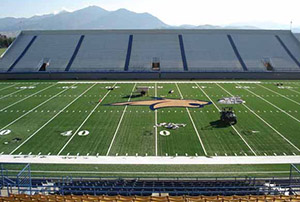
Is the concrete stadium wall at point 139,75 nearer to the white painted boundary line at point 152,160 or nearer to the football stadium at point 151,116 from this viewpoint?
the football stadium at point 151,116

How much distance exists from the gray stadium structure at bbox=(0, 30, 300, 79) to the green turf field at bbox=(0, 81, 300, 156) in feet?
36.0

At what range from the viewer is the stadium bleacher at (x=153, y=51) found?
48.6 meters

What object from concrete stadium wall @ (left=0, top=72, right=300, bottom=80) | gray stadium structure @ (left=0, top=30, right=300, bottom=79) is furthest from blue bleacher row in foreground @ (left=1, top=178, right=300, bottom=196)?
gray stadium structure @ (left=0, top=30, right=300, bottom=79)

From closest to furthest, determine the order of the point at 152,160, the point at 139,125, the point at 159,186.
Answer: the point at 159,186 → the point at 152,160 → the point at 139,125

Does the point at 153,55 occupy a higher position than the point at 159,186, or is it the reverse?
the point at 153,55

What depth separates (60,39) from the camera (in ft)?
190

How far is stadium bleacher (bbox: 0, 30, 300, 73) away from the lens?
159 feet

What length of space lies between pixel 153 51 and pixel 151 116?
3083 cm

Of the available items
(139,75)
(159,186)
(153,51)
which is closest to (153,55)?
(153,51)

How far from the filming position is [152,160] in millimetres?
16906

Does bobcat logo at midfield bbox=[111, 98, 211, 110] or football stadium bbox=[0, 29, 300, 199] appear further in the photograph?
bobcat logo at midfield bbox=[111, 98, 211, 110]

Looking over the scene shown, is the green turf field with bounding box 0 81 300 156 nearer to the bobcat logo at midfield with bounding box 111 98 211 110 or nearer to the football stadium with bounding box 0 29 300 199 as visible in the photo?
the football stadium with bounding box 0 29 300 199

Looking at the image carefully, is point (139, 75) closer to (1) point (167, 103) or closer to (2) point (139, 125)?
(1) point (167, 103)

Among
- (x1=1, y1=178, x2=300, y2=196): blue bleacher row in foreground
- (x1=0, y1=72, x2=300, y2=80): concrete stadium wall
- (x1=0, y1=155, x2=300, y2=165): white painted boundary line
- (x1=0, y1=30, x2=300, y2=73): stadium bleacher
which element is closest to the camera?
(x1=1, y1=178, x2=300, y2=196): blue bleacher row in foreground
